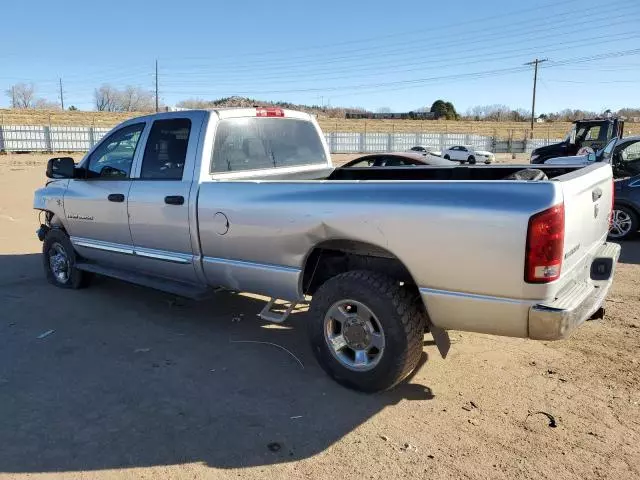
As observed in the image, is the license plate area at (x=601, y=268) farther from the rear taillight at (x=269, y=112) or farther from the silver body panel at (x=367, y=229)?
the rear taillight at (x=269, y=112)

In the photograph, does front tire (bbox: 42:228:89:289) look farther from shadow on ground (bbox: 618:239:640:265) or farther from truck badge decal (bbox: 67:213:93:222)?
shadow on ground (bbox: 618:239:640:265)

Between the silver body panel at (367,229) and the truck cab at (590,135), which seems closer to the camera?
the silver body panel at (367,229)

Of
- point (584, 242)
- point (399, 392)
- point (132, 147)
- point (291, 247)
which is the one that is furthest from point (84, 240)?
point (584, 242)

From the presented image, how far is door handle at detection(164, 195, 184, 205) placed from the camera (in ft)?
15.4

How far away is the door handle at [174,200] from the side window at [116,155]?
0.83 meters

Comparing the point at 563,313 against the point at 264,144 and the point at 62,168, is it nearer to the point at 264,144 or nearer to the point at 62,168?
the point at 264,144

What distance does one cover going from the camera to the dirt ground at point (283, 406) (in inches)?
120

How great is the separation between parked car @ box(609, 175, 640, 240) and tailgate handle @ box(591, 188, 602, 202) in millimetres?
6199

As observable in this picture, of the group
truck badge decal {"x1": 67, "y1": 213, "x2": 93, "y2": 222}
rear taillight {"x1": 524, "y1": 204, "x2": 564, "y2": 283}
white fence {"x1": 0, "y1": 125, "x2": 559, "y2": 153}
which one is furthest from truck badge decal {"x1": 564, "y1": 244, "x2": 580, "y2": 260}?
white fence {"x1": 0, "y1": 125, "x2": 559, "y2": 153}

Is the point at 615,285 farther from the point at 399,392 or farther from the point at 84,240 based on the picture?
the point at 84,240

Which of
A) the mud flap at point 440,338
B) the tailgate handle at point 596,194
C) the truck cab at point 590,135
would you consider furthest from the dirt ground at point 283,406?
the truck cab at point 590,135

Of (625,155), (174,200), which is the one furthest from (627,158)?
(174,200)

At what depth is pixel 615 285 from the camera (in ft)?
21.5

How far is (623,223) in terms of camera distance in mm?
9383
